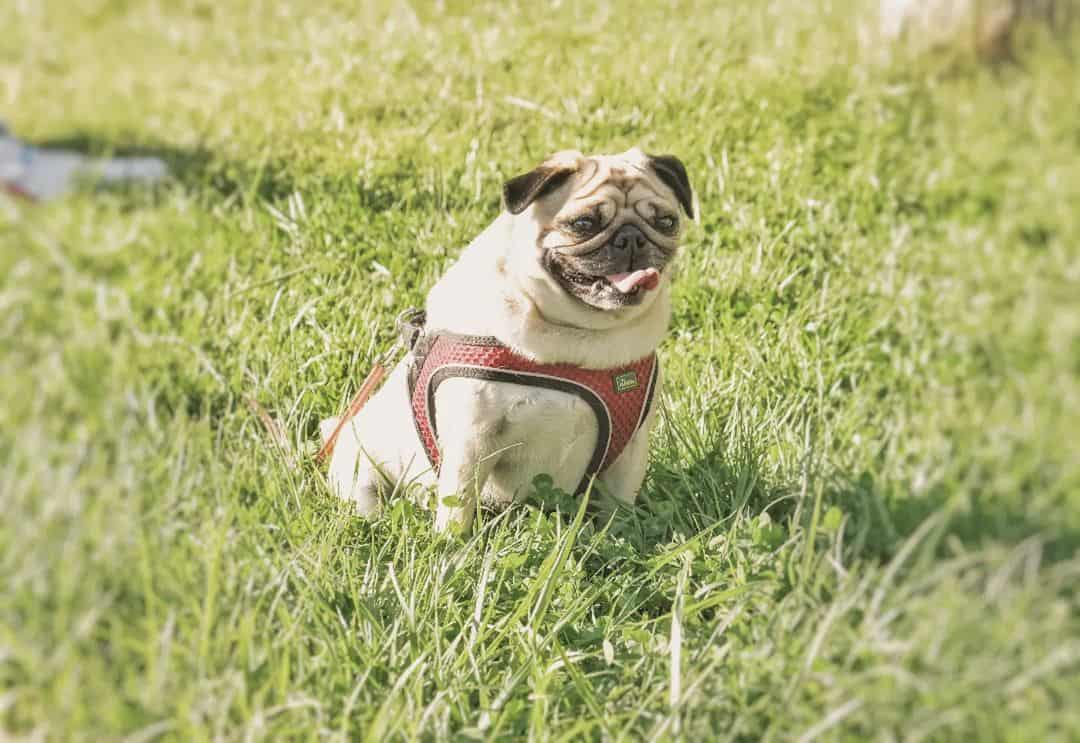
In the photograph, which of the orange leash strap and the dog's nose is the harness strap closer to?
the orange leash strap

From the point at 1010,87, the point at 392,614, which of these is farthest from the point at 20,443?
the point at 1010,87

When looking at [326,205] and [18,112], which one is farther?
[326,205]

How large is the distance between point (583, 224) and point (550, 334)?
1.10 feet

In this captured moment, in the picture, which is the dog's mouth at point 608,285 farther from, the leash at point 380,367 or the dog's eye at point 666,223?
the leash at point 380,367

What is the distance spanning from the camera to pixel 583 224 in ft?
9.98

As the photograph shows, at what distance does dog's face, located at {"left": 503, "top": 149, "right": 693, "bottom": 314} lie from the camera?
3010 mm

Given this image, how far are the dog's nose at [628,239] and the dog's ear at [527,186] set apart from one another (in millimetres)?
244

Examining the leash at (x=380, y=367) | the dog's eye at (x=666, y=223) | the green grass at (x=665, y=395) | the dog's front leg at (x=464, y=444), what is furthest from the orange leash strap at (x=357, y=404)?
the dog's eye at (x=666, y=223)

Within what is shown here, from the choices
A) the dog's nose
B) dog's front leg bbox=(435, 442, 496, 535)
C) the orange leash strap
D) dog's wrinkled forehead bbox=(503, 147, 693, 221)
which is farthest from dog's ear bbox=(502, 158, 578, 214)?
the orange leash strap

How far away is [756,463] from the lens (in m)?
3.42

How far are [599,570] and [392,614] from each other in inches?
24.8

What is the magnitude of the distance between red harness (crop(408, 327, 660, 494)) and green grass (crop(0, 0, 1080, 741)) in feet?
0.86

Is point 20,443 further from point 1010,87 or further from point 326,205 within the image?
point 1010,87

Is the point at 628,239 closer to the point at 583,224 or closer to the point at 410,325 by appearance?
the point at 583,224
